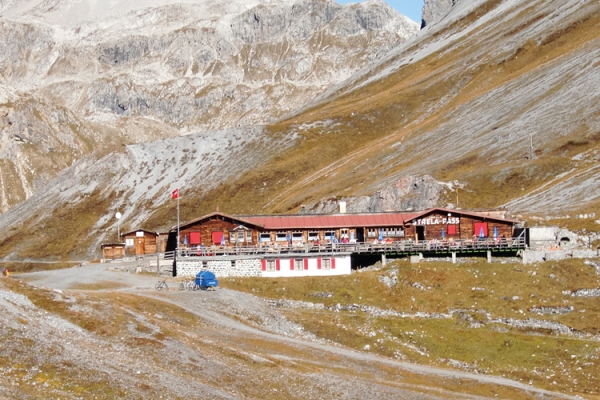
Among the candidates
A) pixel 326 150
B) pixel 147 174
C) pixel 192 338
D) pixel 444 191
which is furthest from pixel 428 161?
pixel 192 338

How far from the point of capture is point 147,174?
197 m

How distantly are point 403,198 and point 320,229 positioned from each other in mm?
46048

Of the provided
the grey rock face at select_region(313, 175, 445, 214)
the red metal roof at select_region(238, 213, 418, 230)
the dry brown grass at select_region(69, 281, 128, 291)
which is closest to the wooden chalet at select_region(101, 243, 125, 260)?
the red metal roof at select_region(238, 213, 418, 230)

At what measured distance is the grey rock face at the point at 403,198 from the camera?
128 metres

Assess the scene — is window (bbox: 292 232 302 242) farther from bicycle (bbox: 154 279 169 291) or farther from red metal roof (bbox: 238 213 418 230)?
bicycle (bbox: 154 279 169 291)

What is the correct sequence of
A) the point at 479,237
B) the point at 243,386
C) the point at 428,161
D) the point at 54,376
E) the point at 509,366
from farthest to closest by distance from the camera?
1. the point at 428,161
2. the point at 479,237
3. the point at 509,366
4. the point at 243,386
5. the point at 54,376

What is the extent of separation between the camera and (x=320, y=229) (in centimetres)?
9006

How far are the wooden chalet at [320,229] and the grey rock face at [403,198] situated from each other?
123 ft

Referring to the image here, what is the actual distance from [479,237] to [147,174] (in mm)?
130899

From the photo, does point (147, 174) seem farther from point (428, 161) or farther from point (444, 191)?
point (444, 191)

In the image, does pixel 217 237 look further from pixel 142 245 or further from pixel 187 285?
pixel 142 245

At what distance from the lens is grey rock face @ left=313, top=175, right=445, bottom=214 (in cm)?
12850

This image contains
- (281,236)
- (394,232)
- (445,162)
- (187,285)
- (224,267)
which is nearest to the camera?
(187,285)

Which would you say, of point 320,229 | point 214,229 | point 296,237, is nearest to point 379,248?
point 320,229
